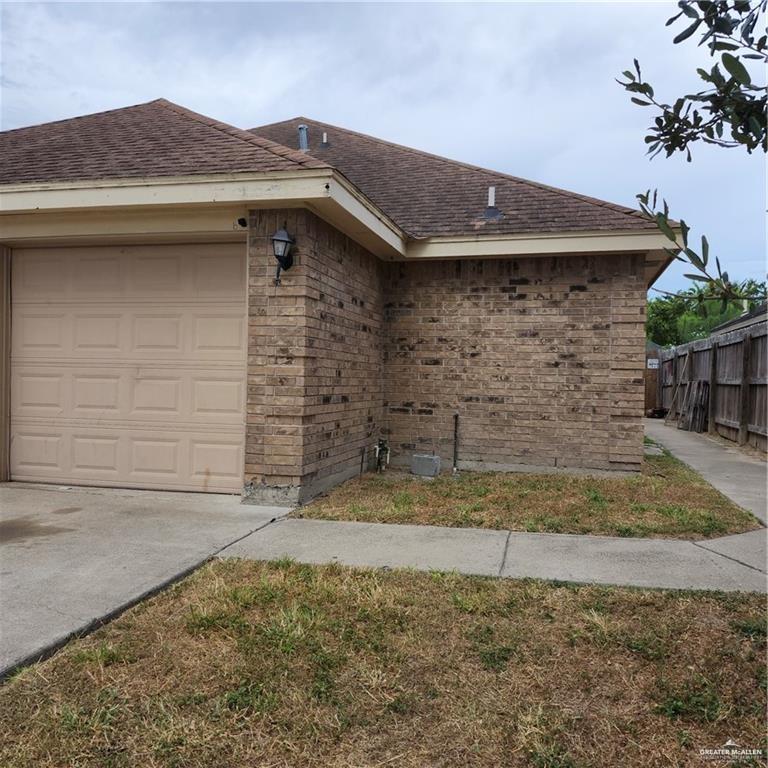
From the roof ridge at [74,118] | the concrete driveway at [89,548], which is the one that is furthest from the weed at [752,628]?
the roof ridge at [74,118]

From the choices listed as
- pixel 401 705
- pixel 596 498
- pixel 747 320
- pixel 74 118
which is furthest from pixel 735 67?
pixel 747 320

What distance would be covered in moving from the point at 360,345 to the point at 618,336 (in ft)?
10.8

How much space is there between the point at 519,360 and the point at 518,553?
4.15m

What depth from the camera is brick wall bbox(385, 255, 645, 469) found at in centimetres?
823

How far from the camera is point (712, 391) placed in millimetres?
14891

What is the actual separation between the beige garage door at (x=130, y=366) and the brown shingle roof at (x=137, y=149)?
2.93ft

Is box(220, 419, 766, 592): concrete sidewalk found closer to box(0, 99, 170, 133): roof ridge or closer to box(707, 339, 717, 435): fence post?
box(0, 99, 170, 133): roof ridge

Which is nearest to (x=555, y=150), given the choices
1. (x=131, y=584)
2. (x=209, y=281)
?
(x=209, y=281)

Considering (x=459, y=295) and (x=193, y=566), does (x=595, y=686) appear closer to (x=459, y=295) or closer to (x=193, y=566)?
(x=193, y=566)

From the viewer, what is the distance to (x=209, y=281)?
6883 mm

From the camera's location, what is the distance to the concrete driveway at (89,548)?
3.46 m

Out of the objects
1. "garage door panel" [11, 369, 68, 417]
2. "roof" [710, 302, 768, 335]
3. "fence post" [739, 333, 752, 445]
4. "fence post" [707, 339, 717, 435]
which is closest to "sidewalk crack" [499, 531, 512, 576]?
"garage door panel" [11, 369, 68, 417]

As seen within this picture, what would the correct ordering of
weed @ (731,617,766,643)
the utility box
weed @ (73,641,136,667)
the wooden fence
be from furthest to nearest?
the wooden fence
the utility box
weed @ (731,617,766,643)
weed @ (73,641,136,667)

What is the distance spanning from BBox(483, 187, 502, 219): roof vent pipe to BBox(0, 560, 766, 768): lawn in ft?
19.4
